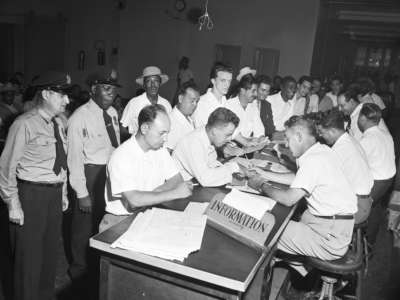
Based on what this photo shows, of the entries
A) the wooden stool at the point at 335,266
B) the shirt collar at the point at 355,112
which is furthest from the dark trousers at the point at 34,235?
the shirt collar at the point at 355,112

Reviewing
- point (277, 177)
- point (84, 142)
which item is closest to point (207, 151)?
point (277, 177)

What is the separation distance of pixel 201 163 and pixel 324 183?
0.90 metres

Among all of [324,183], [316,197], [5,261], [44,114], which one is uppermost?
[44,114]

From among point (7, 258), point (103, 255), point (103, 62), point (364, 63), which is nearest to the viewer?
point (103, 255)

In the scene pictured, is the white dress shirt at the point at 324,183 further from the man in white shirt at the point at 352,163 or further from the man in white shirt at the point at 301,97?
the man in white shirt at the point at 301,97

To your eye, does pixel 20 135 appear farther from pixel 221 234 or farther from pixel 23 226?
pixel 221 234

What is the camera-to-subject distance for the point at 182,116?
157 inches

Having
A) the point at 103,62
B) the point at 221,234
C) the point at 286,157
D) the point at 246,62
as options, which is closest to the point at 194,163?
the point at 221,234

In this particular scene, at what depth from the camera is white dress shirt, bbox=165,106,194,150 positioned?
392cm

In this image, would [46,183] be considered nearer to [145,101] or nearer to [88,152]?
[88,152]

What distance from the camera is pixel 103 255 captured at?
2.05 meters

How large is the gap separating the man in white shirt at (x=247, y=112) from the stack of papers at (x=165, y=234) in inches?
99.2

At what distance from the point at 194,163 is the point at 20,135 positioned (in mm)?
1245

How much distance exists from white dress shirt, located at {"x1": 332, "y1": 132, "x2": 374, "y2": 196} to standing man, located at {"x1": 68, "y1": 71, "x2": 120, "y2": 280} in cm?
192
